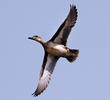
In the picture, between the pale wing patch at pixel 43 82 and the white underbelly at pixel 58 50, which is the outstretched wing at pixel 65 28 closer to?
the white underbelly at pixel 58 50

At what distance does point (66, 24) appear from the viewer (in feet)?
70.6

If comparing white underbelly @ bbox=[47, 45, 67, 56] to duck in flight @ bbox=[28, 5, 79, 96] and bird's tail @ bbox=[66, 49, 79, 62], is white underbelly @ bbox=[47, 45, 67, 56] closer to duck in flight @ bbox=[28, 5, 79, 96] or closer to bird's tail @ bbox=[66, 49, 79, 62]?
duck in flight @ bbox=[28, 5, 79, 96]

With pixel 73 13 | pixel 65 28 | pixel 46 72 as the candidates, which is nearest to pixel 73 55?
pixel 65 28

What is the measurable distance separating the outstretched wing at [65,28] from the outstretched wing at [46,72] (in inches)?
34.7

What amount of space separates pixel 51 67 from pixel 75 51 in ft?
4.94

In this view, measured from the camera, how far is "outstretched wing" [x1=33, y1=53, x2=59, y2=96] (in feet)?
73.2

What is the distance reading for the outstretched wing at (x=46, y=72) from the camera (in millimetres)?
22297

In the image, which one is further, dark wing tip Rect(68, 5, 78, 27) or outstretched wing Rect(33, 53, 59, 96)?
outstretched wing Rect(33, 53, 59, 96)

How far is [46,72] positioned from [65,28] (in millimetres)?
2213

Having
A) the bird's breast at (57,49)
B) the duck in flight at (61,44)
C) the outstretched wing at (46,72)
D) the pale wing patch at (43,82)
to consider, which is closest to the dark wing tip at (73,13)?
the duck in flight at (61,44)

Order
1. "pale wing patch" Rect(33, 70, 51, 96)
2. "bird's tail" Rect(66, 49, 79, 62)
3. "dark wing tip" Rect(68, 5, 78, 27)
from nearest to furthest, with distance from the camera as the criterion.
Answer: "dark wing tip" Rect(68, 5, 78, 27) < "bird's tail" Rect(66, 49, 79, 62) < "pale wing patch" Rect(33, 70, 51, 96)

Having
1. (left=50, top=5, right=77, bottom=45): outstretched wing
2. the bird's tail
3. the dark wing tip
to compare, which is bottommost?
the bird's tail

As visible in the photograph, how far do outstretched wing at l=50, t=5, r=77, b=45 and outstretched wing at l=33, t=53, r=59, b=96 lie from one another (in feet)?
2.89

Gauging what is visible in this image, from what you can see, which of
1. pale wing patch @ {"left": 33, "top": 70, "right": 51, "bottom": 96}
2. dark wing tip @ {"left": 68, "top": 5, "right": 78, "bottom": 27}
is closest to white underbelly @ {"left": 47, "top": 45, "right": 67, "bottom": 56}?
dark wing tip @ {"left": 68, "top": 5, "right": 78, "bottom": 27}
